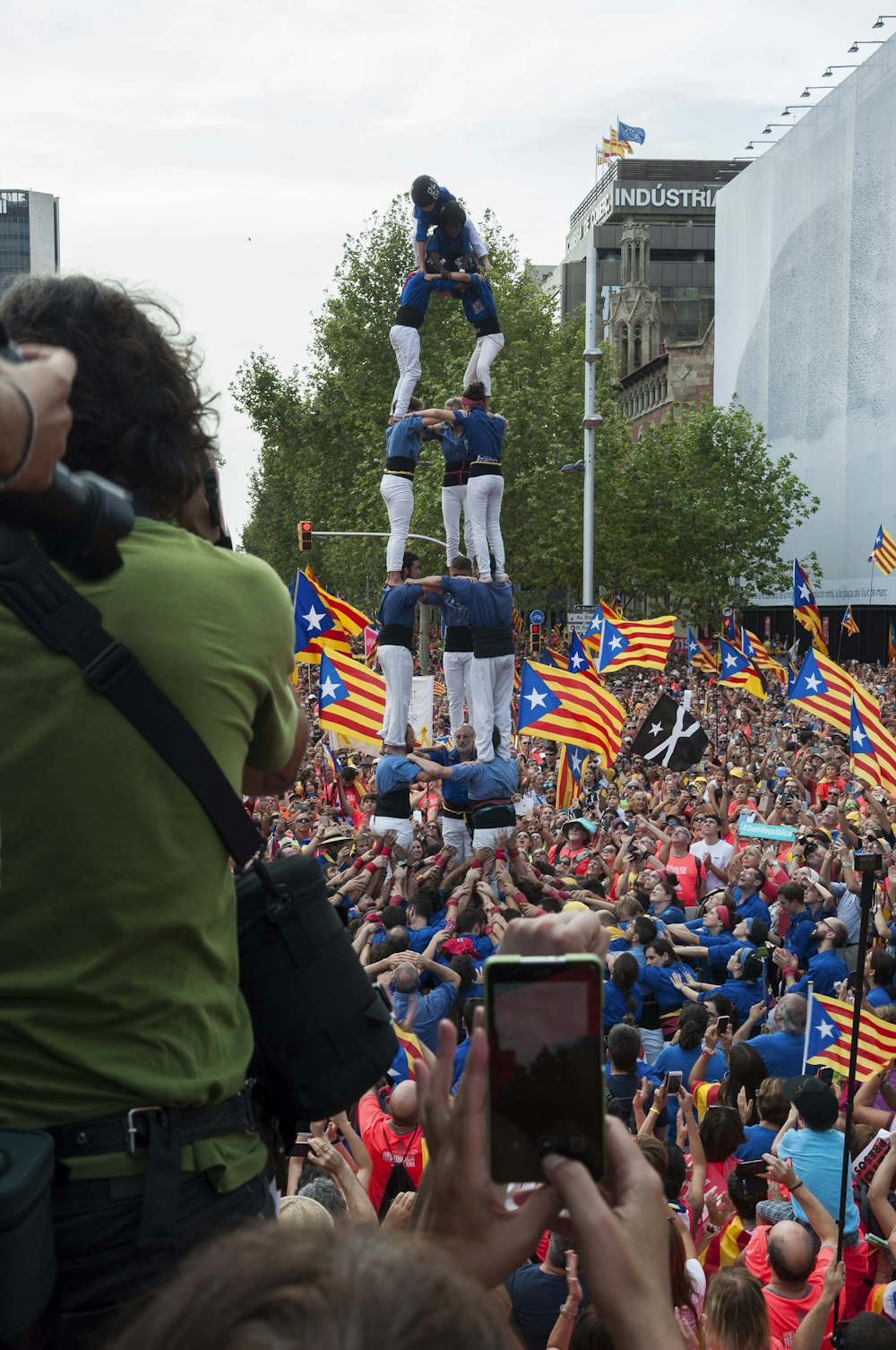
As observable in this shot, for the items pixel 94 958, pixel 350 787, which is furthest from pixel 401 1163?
pixel 350 787

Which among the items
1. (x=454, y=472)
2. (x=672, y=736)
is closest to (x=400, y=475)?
(x=454, y=472)

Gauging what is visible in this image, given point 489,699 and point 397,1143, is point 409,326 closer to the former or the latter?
point 489,699

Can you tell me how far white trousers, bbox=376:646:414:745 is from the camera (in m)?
13.1

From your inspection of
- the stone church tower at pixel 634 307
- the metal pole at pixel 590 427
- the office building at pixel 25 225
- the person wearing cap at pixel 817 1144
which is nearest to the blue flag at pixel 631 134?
the stone church tower at pixel 634 307

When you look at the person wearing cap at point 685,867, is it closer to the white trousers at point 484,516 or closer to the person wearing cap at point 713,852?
the person wearing cap at point 713,852

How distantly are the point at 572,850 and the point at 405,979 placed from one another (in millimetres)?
7238

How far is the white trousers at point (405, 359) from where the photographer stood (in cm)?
1307

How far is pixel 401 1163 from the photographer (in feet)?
16.8

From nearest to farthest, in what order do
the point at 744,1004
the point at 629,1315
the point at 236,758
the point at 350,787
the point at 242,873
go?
the point at 629,1315 < the point at 236,758 < the point at 242,873 < the point at 744,1004 < the point at 350,787

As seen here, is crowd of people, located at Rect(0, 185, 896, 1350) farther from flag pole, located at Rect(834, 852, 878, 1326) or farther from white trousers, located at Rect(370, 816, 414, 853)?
white trousers, located at Rect(370, 816, 414, 853)

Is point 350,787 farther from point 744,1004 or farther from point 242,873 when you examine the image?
point 242,873

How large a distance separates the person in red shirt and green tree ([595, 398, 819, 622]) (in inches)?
1722

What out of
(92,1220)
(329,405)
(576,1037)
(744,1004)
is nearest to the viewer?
(576,1037)

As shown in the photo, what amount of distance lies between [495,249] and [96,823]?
4402 cm
